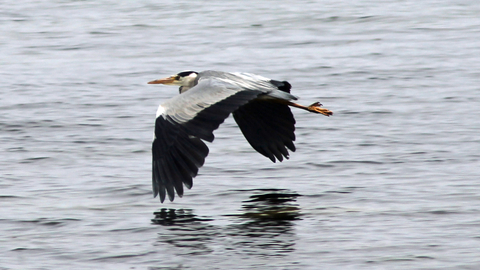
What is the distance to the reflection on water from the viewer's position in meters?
6.76

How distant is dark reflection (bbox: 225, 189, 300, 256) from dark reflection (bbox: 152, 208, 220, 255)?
19cm

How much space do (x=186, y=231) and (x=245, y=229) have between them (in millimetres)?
463

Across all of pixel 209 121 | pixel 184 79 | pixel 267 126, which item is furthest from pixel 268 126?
pixel 209 121

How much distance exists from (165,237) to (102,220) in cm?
78

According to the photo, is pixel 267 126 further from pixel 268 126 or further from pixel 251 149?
pixel 251 149

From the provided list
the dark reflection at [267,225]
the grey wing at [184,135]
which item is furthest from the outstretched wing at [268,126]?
the grey wing at [184,135]

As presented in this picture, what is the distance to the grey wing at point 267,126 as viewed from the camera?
360 inches

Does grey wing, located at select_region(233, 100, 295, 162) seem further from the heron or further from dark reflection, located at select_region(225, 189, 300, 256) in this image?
dark reflection, located at select_region(225, 189, 300, 256)

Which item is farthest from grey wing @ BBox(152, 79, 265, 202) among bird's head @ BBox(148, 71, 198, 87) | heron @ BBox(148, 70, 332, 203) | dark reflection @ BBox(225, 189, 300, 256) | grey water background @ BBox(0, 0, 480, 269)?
bird's head @ BBox(148, 71, 198, 87)

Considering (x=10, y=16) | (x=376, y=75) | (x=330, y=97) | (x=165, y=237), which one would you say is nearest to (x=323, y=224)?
(x=165, y=237)

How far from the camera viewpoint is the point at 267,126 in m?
9.20

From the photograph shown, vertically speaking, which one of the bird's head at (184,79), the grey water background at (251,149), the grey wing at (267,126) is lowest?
the grey water background at (251,149)

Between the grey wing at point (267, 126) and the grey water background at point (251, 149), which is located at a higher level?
the grey wing at point (267, 126)

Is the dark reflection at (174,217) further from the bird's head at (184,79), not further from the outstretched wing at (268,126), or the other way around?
the bird's head at (184,79)
